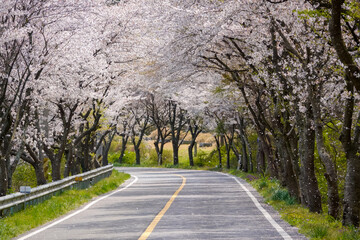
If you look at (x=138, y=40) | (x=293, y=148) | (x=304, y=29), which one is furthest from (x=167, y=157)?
(x=304, y=29)

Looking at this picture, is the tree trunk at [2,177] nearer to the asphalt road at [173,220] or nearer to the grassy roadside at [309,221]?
the asphalt road at [173,220]

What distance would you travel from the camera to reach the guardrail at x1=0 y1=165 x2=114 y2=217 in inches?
584

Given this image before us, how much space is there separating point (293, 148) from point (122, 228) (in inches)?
350

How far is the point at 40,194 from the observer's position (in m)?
18.2

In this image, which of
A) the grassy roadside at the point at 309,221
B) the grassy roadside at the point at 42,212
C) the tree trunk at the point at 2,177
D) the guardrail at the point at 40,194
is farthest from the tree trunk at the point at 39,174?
the grassy roadside at the point at 309,221

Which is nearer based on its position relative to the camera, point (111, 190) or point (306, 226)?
point (306, 226)

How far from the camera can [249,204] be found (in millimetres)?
18688

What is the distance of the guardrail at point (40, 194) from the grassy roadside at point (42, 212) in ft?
0.62

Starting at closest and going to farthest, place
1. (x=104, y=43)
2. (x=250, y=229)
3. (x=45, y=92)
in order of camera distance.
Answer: (x=250, y=229)
(x=45, y=92)
(x=104, y=43)

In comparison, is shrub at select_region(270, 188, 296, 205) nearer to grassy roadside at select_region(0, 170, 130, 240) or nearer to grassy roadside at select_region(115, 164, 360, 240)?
grassy roadside at select_region(115, 164, 360, 240)

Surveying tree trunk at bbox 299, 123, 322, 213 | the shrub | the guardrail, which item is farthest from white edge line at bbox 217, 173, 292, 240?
the guardrail

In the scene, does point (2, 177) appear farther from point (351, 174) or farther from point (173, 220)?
point (351, 174)

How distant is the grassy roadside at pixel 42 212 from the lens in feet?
41.2

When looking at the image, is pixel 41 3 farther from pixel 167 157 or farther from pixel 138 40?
pixel 167 157
